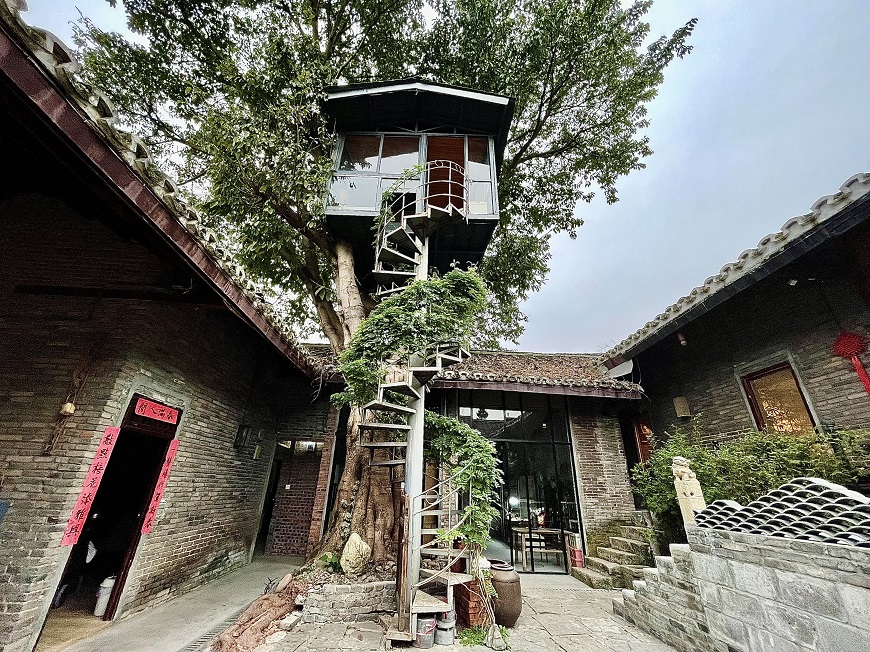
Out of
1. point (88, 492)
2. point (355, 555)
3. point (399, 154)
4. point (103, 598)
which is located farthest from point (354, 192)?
point (103, 598)

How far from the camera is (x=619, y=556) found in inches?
211

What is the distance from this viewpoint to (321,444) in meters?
7.18

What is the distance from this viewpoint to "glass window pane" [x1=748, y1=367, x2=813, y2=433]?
15.2ft

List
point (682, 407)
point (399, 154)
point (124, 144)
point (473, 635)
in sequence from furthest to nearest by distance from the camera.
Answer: point (399, 154)
point (682, 407)
point (473, 635)
point (124, 144)

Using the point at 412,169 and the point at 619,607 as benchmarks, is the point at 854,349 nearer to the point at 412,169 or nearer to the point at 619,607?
the point at 619,607

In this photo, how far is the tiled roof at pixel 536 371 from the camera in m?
6.05

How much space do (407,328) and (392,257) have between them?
2.10m

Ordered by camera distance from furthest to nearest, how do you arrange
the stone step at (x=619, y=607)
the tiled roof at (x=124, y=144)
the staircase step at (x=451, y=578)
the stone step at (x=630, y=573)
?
1. the stone step at (x=630, y=573)
2. the stone step at (x=619, y=607)
3. the staircase step at (x=451, y=578)
4. the tiled roof at (x=124, y=144)

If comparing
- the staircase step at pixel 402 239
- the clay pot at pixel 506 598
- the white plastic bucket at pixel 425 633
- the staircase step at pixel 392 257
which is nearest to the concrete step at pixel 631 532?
the clay pot at pixel 506 598

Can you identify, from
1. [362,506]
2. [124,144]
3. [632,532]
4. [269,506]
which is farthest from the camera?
[269,506]

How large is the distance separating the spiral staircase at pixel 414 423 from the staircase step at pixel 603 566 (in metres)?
2.29

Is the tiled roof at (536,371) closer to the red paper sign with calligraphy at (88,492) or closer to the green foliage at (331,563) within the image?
the green foliage at (331,563)

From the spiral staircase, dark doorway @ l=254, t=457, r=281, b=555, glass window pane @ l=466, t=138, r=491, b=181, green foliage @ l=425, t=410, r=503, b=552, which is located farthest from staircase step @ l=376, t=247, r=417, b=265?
dark doorway @ l=254, t=457, r=281, b=555

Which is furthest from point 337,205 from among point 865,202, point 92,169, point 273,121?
point 865,202
